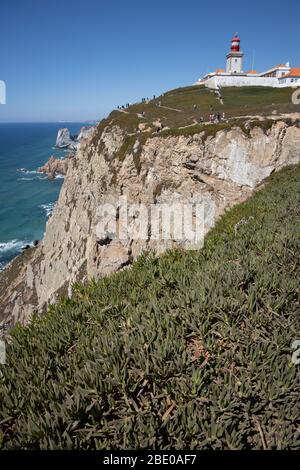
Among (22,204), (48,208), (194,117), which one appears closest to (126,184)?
(194,117)

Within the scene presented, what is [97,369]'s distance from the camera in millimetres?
3988

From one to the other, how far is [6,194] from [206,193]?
264 feet

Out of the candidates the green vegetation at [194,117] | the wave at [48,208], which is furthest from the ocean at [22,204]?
the green vegetation at [194,117]

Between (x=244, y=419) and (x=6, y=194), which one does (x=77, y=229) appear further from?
(x=6, y=194)

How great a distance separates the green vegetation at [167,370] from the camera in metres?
3.39

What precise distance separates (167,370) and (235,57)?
9972cm

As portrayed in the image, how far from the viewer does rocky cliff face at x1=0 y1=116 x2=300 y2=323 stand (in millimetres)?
31234

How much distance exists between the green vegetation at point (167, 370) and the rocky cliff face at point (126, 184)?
1833 cm

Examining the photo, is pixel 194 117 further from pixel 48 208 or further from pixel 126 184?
pixel 48 208

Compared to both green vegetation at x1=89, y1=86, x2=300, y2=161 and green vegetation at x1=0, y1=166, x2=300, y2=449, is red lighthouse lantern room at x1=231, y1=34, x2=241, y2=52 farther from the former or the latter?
green vegetation at x1=0, y1=166, x2=300, y2=449

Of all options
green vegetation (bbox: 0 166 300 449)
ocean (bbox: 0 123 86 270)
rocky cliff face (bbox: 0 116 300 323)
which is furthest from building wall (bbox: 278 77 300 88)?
green vegetation (bbox: 0 166 300 449)

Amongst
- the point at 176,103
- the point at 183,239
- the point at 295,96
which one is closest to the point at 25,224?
the point at 176,103

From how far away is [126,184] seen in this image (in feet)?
124

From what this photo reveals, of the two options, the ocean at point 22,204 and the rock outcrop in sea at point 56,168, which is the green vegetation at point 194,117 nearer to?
the ocean at point 22,204
